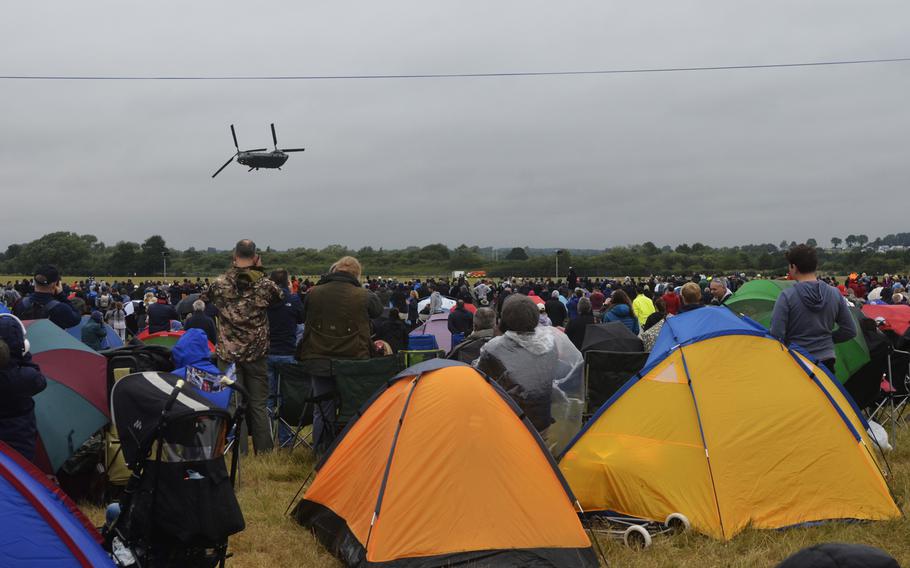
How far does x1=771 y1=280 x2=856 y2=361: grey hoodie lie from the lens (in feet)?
21.3

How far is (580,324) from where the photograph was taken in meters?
10.9

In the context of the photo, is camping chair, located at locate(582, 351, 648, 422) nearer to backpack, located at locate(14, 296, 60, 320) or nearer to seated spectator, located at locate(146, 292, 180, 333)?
backpack, located at locate(14, 296, 60, 320)

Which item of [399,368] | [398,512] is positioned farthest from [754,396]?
[399,368]

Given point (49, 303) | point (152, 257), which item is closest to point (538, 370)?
point (49, 303)

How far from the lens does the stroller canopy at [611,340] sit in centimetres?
867

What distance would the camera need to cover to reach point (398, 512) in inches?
179

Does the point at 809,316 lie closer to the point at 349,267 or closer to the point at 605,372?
the point at 605,372

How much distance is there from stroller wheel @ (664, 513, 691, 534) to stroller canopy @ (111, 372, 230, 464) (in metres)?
3.11

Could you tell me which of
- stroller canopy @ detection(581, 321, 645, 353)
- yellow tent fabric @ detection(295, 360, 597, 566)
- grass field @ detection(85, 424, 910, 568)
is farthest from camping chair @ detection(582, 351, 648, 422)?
yellow tent fabric @ detection(295, 360, 597, 566)

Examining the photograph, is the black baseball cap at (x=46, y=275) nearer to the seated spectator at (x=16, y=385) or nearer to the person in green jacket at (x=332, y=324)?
the person in green jacket at (x=332, y=324)

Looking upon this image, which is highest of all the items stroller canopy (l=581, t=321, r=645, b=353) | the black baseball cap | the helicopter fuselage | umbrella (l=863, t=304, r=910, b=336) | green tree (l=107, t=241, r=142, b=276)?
the helicopter fuselage

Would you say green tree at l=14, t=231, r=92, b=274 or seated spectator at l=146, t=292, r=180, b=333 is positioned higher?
green tree at l=14, t=231, r=92, b=274

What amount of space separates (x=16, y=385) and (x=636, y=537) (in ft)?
12.9

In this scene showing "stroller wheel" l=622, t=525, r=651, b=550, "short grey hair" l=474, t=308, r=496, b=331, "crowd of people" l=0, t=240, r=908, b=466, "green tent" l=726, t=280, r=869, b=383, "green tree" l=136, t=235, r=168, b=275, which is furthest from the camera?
"green tree" l=136, t=235, r=168, b=275
